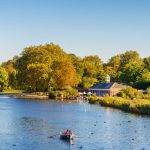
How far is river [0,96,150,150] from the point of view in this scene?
46219 millimetres

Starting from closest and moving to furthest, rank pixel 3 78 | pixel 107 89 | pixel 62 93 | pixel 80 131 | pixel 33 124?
pixel 80 131
pixel 33 124
pixel 107 89
pixel 62 93
pixel 3 78

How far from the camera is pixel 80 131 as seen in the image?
186 feet

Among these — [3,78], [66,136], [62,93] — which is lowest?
[66,136]

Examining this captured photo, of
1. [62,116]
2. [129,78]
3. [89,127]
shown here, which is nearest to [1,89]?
[129,78]

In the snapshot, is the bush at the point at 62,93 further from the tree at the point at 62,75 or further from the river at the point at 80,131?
the river at the point at 80,131

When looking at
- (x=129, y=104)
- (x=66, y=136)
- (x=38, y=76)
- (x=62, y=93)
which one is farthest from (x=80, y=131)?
(x=38, y=76)

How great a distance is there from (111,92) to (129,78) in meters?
19.0

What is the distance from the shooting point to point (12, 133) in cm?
5419

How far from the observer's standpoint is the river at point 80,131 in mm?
46219

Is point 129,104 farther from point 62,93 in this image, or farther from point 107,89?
point 62,93

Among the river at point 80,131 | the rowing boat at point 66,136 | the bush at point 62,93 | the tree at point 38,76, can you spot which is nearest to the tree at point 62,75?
the tree at point 38,76

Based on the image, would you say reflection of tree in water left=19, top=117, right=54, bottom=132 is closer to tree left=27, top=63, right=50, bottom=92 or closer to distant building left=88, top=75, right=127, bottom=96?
distant building left=88, top=75, right=127, bottom=96

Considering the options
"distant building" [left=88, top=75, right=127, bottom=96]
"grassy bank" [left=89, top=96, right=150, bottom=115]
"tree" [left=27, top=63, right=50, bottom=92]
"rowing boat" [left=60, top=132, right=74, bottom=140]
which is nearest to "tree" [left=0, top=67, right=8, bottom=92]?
"tree" [left=27, top=63, right=50, bottom=92]

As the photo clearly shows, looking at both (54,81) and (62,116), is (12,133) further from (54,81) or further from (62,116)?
(54,81)
